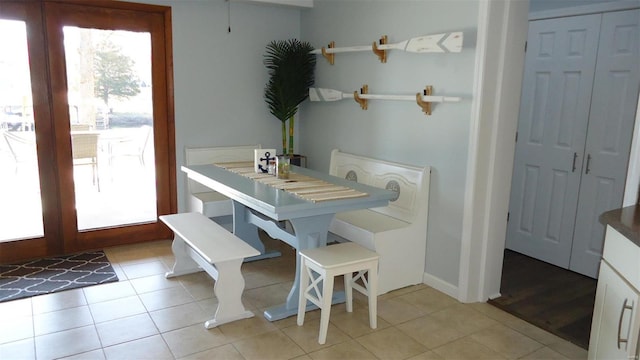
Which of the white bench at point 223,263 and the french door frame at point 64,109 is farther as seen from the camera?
the french door frame at point 64,109

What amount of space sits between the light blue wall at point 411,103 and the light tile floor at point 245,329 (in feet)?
1.64

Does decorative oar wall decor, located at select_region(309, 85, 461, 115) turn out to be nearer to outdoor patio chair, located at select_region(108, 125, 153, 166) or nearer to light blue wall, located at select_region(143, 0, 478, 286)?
light blue wall, located at select_region(143, 0, 478, 286)

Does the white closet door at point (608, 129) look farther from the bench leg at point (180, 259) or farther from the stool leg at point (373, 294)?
the bench leg at point (180, 259)

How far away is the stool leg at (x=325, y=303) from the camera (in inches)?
105

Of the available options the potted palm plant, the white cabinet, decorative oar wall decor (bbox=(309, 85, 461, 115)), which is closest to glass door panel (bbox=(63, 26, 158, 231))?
the potted palm plant

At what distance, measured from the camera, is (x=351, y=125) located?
4293 millimetres

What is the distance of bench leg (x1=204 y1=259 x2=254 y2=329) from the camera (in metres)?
2.90

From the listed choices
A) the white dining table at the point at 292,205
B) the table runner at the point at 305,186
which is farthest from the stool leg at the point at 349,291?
the table runner at the point at 305,186

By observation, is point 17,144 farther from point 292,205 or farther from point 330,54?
point 330,54

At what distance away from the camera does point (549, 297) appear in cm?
342

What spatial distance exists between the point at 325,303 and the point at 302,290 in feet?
0.83

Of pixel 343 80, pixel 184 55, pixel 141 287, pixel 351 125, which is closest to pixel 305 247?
pixel 141 287

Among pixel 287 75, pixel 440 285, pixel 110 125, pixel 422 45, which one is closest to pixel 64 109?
pixel 110 125

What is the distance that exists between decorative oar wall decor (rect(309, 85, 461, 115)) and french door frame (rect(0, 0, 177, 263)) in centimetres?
134
